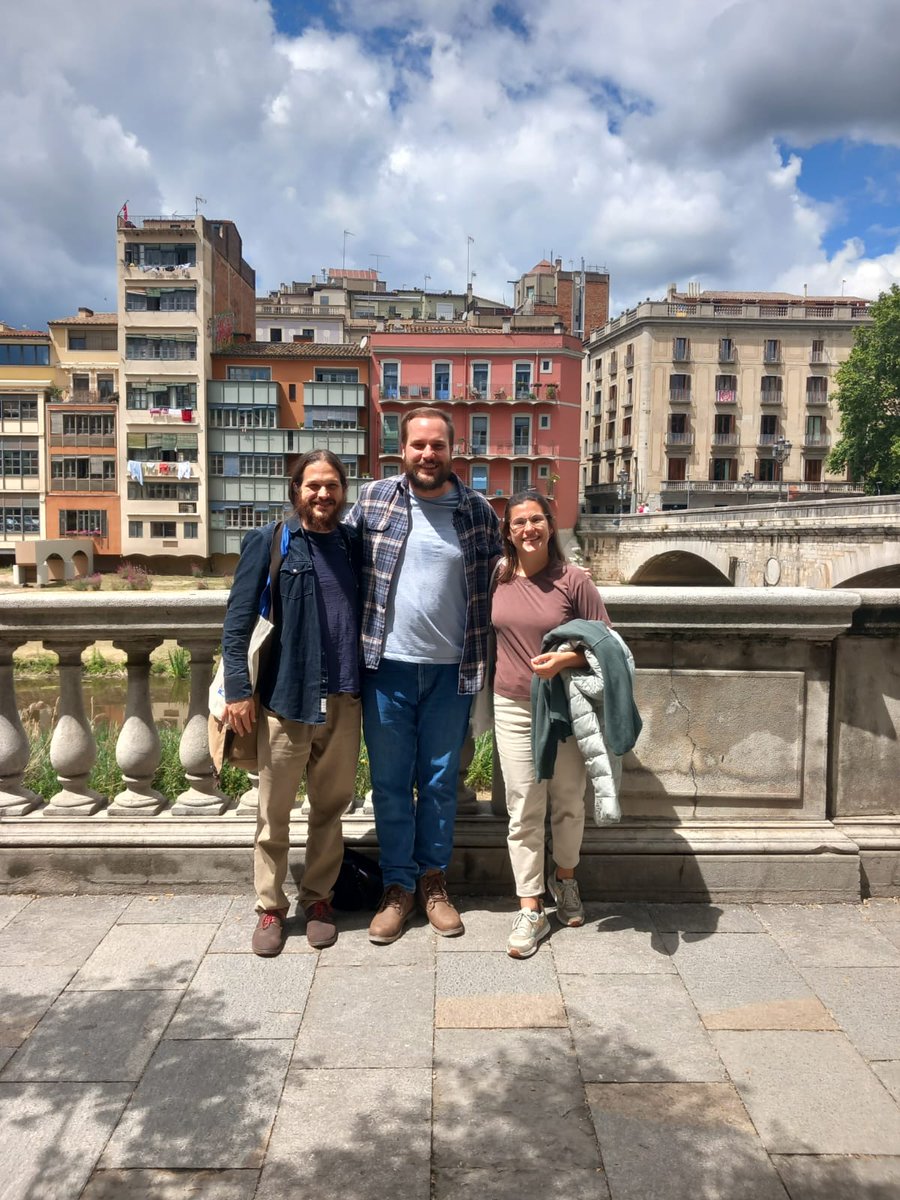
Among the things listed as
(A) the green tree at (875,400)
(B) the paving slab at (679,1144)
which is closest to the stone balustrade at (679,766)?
(B) the paving slab at (679,1144)

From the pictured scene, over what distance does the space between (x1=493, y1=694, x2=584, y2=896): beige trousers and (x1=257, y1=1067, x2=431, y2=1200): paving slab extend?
3.31 ft

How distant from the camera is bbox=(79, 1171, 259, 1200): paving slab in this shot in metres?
2.00

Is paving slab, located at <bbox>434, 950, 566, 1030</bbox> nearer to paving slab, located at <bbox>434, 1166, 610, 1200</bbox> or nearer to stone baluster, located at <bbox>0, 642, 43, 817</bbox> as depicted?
paving slab, located at <bbox>434, 1166, 610, 1200</bbox>

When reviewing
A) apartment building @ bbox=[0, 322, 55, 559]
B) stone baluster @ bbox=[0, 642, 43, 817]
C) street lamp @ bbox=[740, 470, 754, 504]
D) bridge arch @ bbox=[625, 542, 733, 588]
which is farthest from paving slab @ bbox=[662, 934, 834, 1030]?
street lamp @ bbox=[740, 470, 754, 504]

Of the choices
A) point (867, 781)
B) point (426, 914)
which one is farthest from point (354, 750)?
point (867, 781)

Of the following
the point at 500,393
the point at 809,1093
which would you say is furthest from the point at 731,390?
the point at 809,1093

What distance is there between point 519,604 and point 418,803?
2.89 ft

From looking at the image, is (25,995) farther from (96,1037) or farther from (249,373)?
(249,373)

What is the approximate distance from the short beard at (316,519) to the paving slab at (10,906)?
73.5 inches

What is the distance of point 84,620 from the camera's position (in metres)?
3.61

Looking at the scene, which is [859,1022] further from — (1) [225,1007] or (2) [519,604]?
Answer: (1) [225,1007]

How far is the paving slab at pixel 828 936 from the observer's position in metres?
3.11

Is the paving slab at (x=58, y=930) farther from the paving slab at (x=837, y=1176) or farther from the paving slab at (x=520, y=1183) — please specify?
the paving slab at (x=837, y=1176)

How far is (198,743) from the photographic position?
12.2 ft
